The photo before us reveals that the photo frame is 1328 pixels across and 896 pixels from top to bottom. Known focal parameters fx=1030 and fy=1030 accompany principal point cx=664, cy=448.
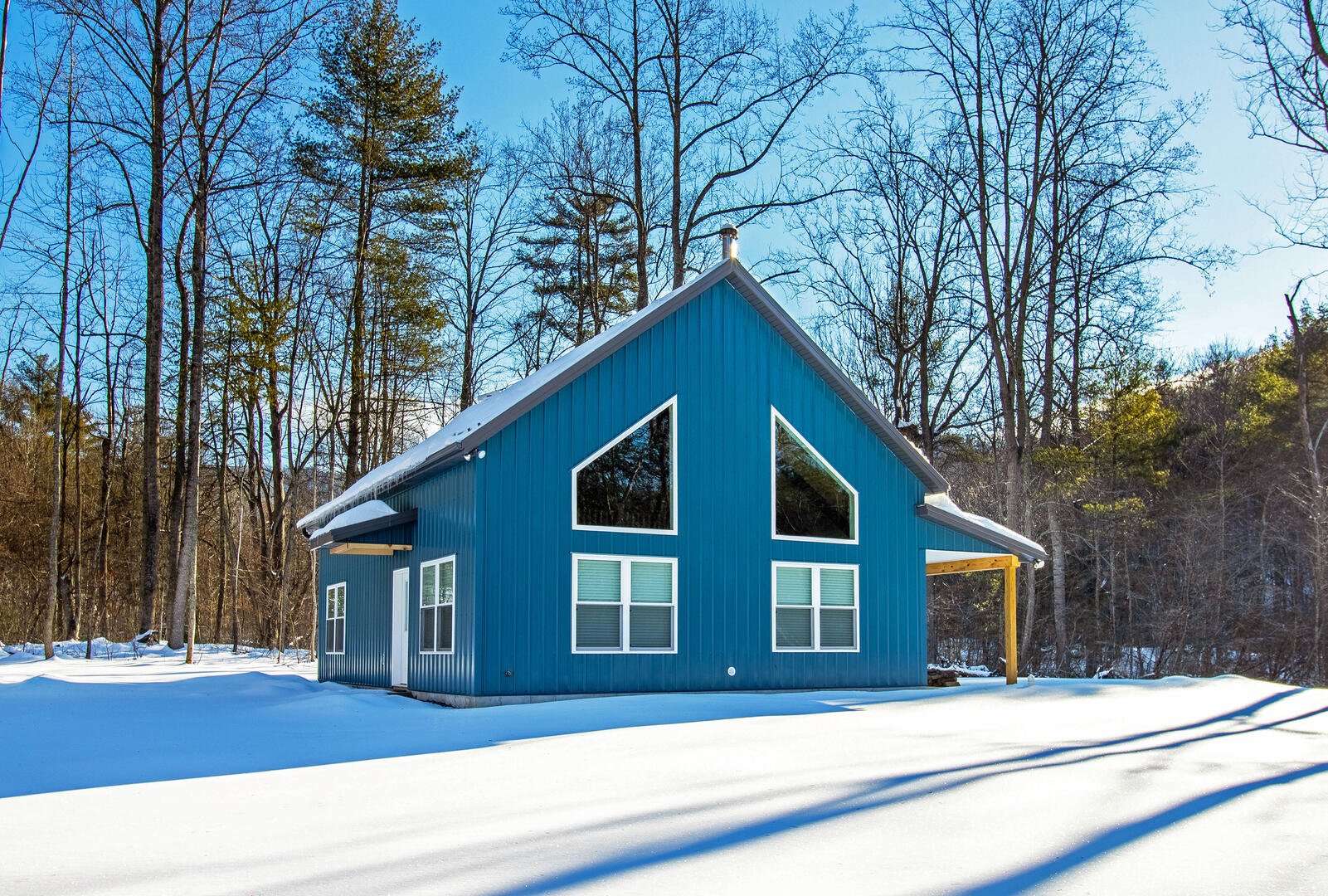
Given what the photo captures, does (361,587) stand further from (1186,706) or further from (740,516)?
(1186,706)

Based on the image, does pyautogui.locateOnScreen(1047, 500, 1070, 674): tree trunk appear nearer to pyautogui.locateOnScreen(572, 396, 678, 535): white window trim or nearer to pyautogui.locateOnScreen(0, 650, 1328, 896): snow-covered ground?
pyautogui.locateOnScreen(0, 650, 1328, 896): snow-covered ground

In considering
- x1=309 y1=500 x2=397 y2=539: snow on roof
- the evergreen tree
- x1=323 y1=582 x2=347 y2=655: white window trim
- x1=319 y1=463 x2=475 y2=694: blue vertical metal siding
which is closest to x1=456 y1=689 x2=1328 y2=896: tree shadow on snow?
x1=319 y1=463 x2=475 y2=694: blue vertical metal siding

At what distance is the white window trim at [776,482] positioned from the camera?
1454 cm

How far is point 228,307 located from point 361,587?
13.7 meters

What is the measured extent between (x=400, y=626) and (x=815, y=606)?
6064mm

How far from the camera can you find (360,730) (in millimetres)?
10117

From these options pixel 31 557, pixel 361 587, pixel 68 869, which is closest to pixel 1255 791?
pixel 68 869

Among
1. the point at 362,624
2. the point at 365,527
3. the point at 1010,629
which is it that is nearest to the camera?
the point at 365,527

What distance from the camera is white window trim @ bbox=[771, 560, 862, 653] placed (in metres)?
14.4

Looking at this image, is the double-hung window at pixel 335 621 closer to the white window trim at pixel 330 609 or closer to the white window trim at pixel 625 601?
the white window trim at pixel 330 609

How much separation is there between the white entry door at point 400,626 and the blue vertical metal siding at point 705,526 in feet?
10.1

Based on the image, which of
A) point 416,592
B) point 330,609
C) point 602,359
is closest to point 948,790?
point 602,359

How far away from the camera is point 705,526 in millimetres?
13953

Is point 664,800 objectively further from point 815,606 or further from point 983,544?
point 983,544
